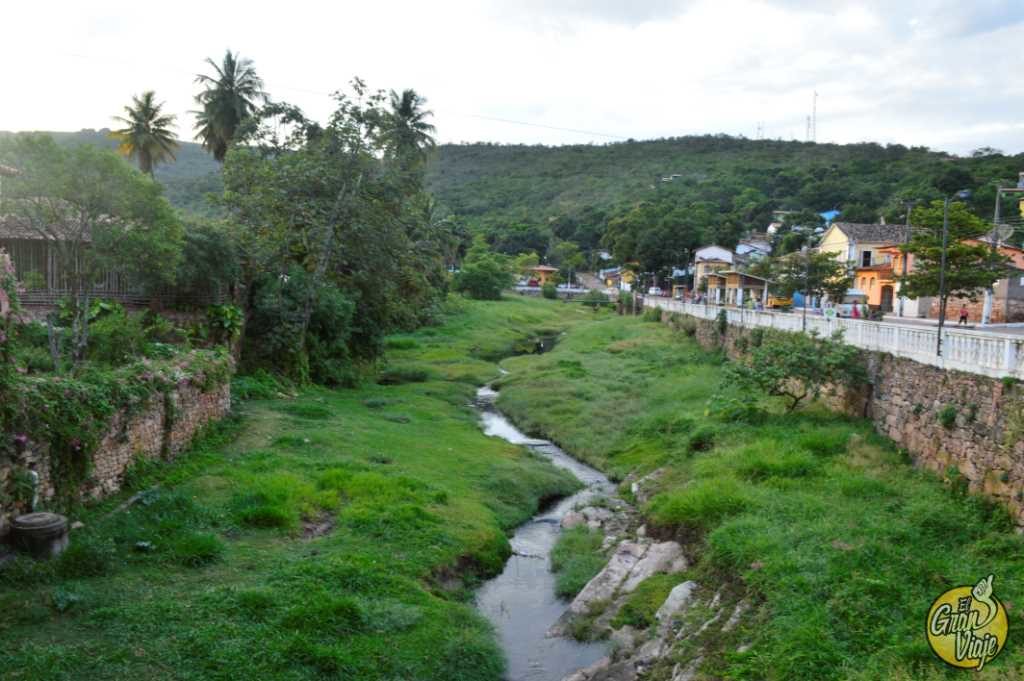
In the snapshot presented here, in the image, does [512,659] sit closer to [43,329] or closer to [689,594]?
[689,594]

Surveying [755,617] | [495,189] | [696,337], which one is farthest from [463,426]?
[495,189]

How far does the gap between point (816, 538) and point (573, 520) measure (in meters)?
7.46

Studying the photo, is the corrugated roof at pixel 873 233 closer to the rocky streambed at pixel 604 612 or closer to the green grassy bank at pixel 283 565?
the green grassy bank at pixel 283 565

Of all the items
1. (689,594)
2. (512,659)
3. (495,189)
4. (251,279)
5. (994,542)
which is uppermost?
(495,189)

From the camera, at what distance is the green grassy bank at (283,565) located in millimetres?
10805

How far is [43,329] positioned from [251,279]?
399 inches

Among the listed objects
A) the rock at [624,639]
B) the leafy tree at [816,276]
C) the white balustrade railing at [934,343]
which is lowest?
the rock at [624,639]

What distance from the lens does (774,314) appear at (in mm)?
31859

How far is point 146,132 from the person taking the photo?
4384 cm

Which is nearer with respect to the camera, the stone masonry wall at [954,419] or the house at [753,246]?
the stone masonry wall at [954,419]

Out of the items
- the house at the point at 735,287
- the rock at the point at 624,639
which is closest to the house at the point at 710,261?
the house at the point at 735,287

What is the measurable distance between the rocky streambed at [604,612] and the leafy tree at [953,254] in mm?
12080

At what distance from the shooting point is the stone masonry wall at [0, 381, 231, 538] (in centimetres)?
1280

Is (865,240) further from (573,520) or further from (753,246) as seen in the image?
(573,520)
